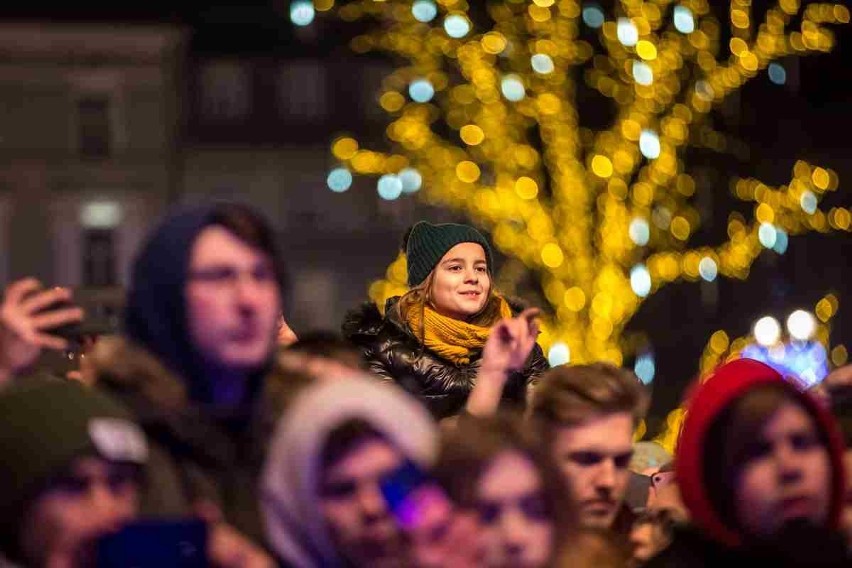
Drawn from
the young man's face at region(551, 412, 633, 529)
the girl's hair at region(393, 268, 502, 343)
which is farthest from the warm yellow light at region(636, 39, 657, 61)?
the young man's face at region(551, 412, 633, 529)

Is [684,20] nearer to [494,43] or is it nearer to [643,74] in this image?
[643,74]

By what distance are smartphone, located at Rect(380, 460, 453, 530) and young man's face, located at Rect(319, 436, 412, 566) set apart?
12mm

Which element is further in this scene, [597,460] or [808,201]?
[808,201]

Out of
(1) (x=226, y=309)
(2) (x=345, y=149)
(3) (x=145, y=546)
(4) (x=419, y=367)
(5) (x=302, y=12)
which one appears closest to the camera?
(3) (x=145, y=546)

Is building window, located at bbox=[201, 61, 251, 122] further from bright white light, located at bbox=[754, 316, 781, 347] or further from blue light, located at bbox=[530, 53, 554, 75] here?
blue light, located at bbox=[530, 53, 554, 75]

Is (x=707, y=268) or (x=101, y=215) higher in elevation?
(x=101, y=215)

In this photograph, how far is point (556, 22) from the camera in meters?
15.7

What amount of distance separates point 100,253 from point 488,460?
38227 millimetres

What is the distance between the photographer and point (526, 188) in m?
15.7

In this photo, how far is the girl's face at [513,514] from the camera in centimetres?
273

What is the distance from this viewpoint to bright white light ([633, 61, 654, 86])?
50.4 ft

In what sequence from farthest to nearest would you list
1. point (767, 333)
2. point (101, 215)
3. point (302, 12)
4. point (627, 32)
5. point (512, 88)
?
1. point (101, 215)
2. point (767, 333)
3. point (512, 88)
4. point (627, 32)
5. point (302, 12)

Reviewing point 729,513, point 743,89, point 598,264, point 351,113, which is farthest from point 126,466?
point 351,113

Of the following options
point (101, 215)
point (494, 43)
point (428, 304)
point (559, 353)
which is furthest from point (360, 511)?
point (101, 215)
